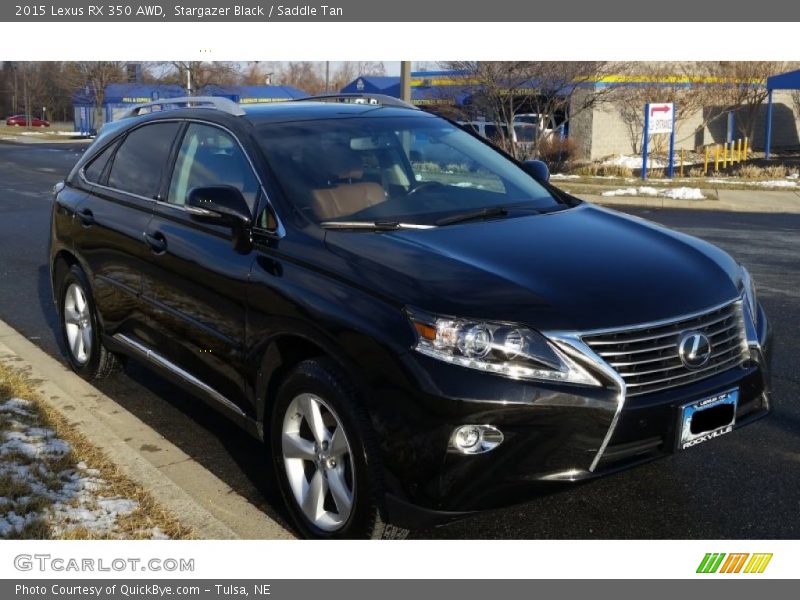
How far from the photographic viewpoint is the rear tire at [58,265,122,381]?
18.9 feet

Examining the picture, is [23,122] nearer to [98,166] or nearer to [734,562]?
[98,166]

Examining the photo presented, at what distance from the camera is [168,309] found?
15.6ft

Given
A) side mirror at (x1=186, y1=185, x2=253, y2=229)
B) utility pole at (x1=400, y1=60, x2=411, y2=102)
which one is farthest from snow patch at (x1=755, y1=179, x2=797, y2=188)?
side mirror at (x1=186, y1=185, x2=253, y2=229)

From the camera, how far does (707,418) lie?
3.54 m

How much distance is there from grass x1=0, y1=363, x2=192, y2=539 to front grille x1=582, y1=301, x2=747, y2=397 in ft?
5.99

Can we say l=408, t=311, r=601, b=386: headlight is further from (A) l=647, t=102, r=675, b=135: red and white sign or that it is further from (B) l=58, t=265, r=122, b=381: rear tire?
(A) l=647, t=102, r=675, b=135: red and white sign

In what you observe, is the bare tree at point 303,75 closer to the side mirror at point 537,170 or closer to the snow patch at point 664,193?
the snow patch at point 664,193

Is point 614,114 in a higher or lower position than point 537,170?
higher

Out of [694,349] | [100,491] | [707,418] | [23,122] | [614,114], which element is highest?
[23,122]

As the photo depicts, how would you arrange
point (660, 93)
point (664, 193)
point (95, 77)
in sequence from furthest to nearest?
point (95, 77) → point (660, 93) → point (664, 193)

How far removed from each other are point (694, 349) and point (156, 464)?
8.65 feet

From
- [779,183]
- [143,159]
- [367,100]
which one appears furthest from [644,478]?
[779,183]

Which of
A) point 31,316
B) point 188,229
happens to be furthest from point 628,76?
point 188,229

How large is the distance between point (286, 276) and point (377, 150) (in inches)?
46.8
